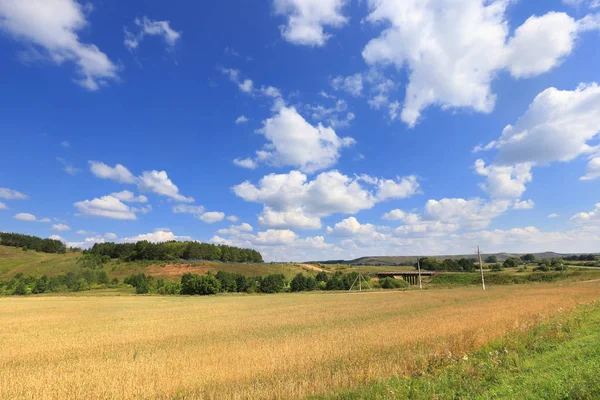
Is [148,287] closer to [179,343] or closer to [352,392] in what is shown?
[179,343]

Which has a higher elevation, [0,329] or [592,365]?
[592,365]

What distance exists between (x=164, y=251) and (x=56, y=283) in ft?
180

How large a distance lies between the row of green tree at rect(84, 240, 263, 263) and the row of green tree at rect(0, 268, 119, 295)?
1401 inches

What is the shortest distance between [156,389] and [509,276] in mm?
113183

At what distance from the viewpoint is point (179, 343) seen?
19734 millimetres

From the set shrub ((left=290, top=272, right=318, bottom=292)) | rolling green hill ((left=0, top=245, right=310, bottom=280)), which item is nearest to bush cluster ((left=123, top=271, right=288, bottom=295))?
shrub ((left=290, top=272, right=318, bottom=292))

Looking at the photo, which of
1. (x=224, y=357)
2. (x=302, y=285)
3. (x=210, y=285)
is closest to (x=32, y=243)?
(x=210, y=285)

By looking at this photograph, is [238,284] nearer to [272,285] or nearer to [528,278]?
Answer: [272,285]

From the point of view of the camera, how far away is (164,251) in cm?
15400

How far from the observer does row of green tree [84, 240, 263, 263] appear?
149000 mm

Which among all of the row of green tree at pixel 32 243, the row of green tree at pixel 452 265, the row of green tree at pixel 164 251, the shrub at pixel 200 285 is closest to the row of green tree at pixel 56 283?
the shrub at pixel 200 285

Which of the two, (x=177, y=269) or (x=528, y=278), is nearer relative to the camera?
(x=528, y=278)

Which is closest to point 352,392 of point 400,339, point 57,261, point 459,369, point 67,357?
point 459,369

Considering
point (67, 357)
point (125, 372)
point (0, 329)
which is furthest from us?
point (0, 329)
